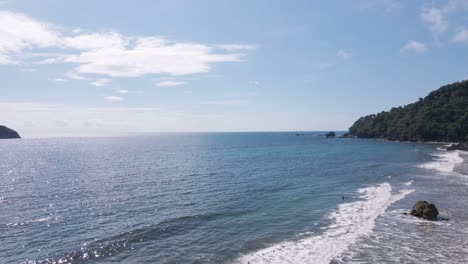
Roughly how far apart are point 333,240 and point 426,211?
12.1m

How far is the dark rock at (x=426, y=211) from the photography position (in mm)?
35156

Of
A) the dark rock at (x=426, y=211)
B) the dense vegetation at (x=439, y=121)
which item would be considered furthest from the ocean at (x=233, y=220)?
the dense vegetation at (x=439, y=121)

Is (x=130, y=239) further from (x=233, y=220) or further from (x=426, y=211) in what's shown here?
(x=426, y=211)

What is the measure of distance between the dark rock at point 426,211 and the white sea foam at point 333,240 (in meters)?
3.59

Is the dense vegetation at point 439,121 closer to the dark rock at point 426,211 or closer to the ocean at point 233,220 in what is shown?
the ocean at point 233,220

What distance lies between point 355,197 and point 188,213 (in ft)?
74.9

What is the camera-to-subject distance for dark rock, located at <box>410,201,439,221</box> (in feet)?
115

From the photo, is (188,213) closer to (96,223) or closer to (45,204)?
(96,223)

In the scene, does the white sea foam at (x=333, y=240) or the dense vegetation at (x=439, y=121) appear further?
the dense vegetation at (x=439, y=121)

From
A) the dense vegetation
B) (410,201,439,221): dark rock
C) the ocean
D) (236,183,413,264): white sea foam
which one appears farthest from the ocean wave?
the dense vegetation

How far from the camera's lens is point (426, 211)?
116 ft

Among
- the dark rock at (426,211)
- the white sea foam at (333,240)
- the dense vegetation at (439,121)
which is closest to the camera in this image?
the white sea foam at (333,240)

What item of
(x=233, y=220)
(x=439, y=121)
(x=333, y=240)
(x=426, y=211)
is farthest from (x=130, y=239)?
(x=439, y=121)

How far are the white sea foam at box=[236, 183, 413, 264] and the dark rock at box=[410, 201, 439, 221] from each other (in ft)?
11.8
